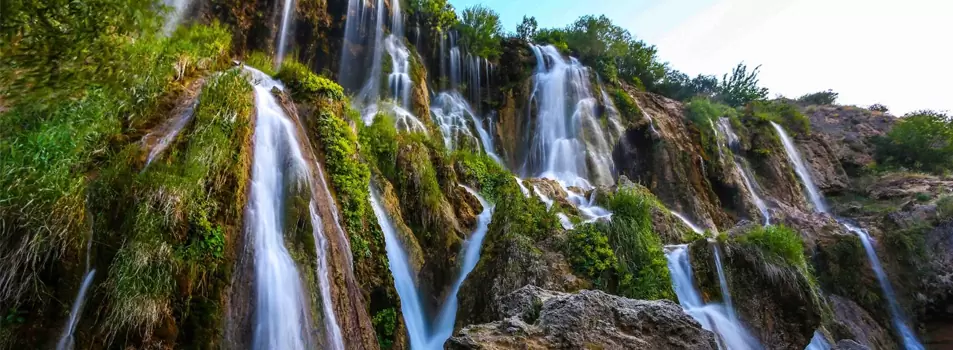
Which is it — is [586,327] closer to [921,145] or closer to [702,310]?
[702,310]

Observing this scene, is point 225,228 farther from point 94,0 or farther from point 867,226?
point 867,226

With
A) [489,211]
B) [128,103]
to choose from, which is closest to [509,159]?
[489,211]

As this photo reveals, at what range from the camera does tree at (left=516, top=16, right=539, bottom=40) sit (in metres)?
26.0

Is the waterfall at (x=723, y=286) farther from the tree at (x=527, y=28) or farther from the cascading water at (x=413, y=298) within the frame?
the tree at (x=527, y=28)

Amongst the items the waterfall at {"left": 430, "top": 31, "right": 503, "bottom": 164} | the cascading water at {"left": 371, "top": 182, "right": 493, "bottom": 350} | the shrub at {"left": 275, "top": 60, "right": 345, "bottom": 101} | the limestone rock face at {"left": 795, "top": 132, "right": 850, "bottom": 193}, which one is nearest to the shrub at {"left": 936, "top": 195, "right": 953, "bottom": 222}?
the limestone rock face at {"left": 795, "top": 132, "right": 850, "bottom": 193}

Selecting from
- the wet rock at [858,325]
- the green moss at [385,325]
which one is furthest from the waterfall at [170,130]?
the wet rock at [858,325]

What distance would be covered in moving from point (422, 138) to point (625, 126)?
11.6m

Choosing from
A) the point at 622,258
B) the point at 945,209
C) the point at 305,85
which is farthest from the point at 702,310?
the point at 945,209

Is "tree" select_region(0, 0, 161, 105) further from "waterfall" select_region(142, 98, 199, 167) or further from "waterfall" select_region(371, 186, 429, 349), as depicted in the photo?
"waterfall" select_region(371, 186, 429, 349)

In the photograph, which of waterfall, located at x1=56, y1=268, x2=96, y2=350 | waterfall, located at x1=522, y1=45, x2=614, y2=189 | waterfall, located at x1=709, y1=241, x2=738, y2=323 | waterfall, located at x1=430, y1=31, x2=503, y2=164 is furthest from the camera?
waterfall, located at x1=522, y1=45, x2=614, y2=189

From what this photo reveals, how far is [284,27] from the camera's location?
14.7 metres

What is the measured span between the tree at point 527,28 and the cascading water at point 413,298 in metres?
20.1

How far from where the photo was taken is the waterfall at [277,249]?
15.0ft

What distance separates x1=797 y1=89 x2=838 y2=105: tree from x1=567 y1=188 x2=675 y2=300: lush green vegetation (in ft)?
96.0
